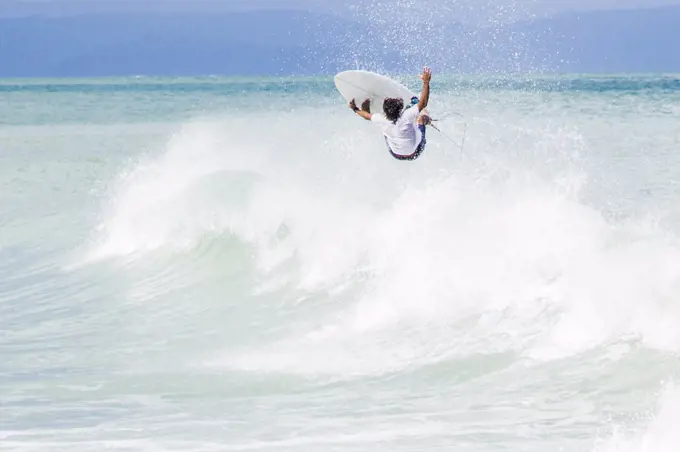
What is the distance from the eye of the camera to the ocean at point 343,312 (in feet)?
25.6

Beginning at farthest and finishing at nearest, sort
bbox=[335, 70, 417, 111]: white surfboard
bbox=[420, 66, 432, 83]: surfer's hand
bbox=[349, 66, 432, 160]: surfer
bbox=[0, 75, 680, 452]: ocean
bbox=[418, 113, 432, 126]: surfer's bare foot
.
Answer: bbox=[335, 70, 417, 111]: white surfboard
bbox=[349, 66, 432, 160]: surfer
bbox=[418, 113, 432, 126]: surfer's bare foot
bbox=[420, 66, 432, 83]: surfer's hand
bbox=[0, 75, 680, 452]: ocean

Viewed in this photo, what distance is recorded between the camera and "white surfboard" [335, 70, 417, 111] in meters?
10.6

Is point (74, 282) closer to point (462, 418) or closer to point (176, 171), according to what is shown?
point (176, 171)

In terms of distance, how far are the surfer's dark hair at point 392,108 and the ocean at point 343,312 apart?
6.82 feet

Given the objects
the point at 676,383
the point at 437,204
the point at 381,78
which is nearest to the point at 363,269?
the point at 437,204

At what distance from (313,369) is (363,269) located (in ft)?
10.4

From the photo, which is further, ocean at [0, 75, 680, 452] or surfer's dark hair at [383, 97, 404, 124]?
surfer's dark hair at [383, 97, 404, 124]

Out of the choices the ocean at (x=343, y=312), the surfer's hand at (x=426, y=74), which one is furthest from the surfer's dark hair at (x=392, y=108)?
the ocean at (x=343, y=312)

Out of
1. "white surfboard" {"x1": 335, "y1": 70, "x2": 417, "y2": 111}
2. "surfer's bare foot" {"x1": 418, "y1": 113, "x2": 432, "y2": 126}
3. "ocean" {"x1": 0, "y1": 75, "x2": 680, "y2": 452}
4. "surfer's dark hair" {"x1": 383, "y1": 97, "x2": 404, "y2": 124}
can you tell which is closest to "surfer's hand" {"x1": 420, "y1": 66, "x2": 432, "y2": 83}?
"surfer's bare foot" {"x1": 418, "y1": 113, "x2": 432, "y2": 126}

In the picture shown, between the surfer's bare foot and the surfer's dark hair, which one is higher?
the surfer's dark hair

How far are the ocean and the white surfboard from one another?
1.97 meters

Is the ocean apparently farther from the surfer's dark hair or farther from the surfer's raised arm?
the surfer's raised arm

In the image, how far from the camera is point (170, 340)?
34.9 feet

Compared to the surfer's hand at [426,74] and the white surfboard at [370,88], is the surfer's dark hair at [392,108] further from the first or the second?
the surfer's hand at [426,74]
